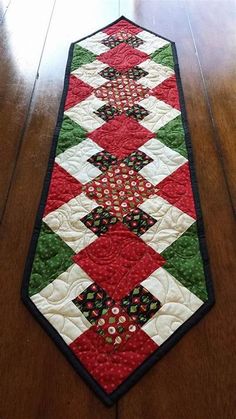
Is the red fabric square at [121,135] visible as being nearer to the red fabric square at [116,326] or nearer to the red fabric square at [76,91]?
the red fabric square at [76,91]

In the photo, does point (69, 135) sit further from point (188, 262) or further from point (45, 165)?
point (188, 262)

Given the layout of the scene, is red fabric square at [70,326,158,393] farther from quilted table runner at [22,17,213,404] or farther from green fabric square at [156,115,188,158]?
green fabric square at [156,115,188,158]

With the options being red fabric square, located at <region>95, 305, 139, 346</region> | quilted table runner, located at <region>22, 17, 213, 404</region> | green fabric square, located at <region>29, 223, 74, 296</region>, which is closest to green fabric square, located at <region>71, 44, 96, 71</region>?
quilted table runner, located at <region>22, 17, 213, 404</region>

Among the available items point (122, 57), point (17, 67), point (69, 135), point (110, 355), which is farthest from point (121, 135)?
point (110, 355)

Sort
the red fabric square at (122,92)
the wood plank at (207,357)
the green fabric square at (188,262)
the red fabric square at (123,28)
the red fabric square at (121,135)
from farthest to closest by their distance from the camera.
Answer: the red fabric square at (123,28)
the red fabric square at (122,92)
the red fabric square at (121,135)
the green fabric square at (188,262)
the wood plank at (207,357)

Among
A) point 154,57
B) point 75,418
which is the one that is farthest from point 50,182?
point 154,57

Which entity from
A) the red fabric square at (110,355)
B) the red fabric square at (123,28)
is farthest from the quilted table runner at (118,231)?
the red fabric square at (123,28)

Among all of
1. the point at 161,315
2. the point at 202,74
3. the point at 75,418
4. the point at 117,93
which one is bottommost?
the point at 75,418

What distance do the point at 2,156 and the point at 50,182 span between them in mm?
187

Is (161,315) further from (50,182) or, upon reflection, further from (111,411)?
(50,182)

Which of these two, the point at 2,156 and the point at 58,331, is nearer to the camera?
the point at 58,331

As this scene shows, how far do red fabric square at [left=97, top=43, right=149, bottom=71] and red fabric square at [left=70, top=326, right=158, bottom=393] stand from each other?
954mm

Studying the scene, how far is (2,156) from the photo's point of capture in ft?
3.44

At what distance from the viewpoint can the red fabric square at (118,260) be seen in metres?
0.81
